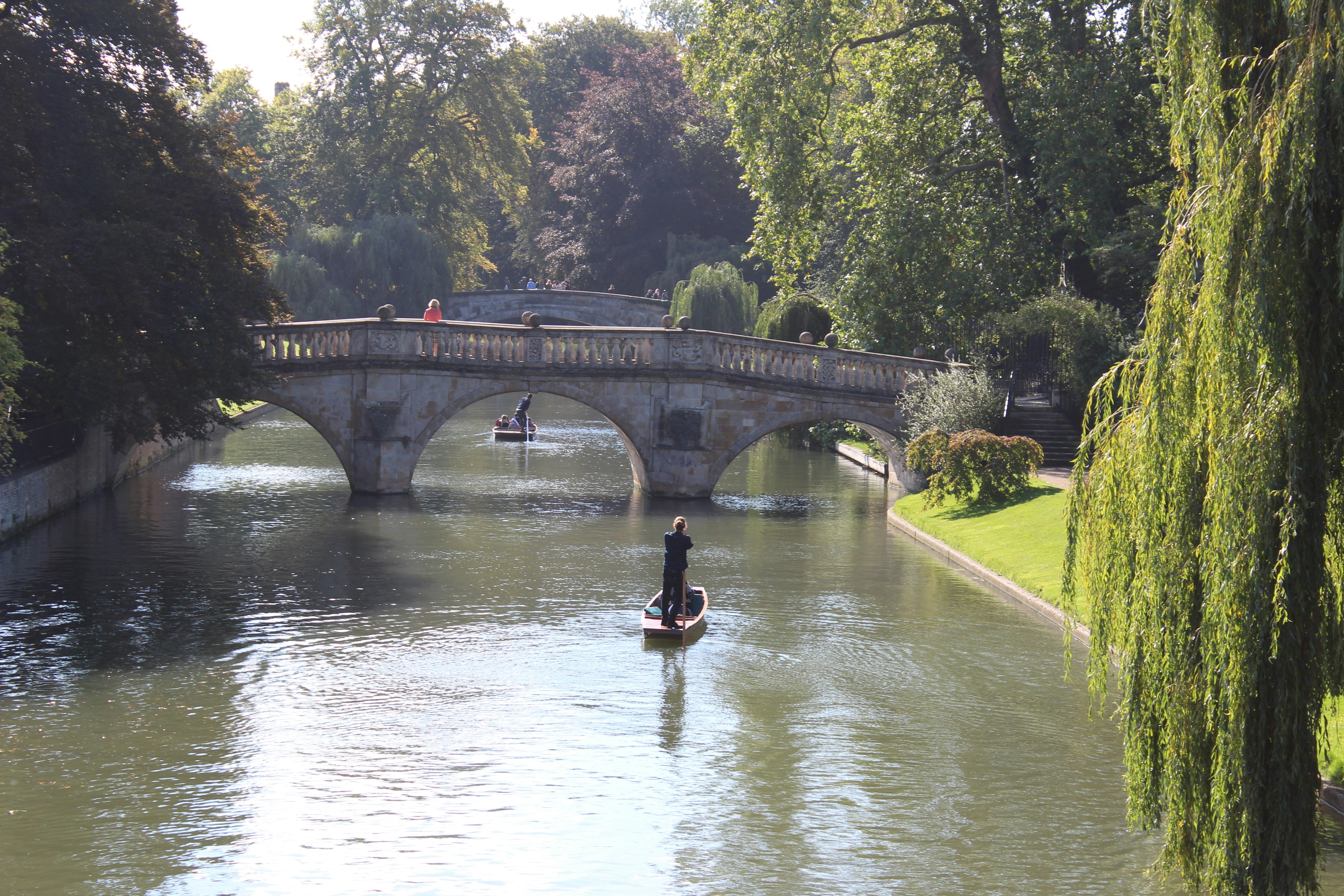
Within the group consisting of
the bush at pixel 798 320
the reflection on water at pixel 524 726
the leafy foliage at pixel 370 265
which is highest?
the leafy foliage at pixel 370 265

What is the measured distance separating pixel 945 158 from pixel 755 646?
73.1ft

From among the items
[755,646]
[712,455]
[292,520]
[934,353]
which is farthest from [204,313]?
[934,353]

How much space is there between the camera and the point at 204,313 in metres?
24.0

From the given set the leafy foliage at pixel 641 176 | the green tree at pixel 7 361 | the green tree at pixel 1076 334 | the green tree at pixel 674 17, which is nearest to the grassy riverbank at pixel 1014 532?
the green tree at pixel 1076 334

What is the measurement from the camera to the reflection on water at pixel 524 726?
950 centimetres

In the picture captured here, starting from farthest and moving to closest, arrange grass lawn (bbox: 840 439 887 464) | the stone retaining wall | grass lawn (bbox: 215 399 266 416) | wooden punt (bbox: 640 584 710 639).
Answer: grass lawn (bbox: 215 399 266 416) → grass lawn (bbox: 840 439 887 464) → the stone retaining wall → wooden punt (bbox: 640 584 710 639)

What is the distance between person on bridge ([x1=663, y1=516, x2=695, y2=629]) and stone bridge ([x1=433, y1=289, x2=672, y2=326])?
43.9m

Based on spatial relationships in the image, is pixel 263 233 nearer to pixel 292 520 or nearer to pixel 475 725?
pixel 292 520

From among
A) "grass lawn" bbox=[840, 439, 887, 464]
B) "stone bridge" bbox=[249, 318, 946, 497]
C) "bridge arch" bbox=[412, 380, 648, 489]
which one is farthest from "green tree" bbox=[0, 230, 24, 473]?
"grass lawn" bbox=[840, 439, 887, 464]

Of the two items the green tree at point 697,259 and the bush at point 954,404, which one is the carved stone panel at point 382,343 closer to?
the bush at point 954,404

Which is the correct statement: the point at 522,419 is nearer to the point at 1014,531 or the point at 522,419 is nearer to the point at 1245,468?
the point at 1014,531

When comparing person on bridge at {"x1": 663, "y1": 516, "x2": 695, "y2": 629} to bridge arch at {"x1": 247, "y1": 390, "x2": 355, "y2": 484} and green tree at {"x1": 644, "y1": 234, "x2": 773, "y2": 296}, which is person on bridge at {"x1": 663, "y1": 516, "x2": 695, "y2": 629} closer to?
bridge arch at {"x1": 247, "y1": 390, "x2": 355, "y2": 484}

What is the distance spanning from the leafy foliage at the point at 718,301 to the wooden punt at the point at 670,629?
3357 cm

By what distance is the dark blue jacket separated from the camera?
15.9 meters
